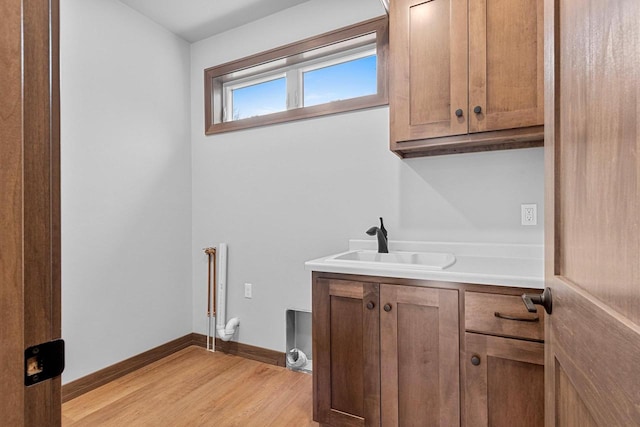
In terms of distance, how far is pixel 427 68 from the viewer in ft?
5.65

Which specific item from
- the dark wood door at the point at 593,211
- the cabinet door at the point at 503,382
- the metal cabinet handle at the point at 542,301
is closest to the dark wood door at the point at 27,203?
the dark wood door at the point at 593,211

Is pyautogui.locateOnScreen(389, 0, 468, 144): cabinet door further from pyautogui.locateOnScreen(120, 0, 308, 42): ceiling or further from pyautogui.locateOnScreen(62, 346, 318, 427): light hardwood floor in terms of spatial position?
pyautogui.locateOnScreen(62, 346, 318, 427): light hardwood floor

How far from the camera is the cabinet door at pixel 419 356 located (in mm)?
1393

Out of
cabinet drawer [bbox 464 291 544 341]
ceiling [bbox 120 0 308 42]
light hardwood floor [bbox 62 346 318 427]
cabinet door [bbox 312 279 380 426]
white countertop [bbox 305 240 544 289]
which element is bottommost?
light hardwood floor [bbox 62 346 318 427]

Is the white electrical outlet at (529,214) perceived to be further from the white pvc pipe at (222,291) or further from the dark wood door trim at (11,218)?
the white pvc pipe at (222,291)

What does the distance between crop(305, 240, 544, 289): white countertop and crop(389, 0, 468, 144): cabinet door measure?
0.67 meters

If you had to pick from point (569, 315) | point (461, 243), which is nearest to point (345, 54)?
point (461, 243)

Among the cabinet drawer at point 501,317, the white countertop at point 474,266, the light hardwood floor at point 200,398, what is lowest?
the light hardwood floor at point 200,398

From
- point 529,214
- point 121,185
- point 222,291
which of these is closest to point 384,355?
point 529,214

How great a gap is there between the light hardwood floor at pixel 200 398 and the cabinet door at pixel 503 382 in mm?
925

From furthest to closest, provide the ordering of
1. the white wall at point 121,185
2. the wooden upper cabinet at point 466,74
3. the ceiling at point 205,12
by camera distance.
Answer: the ceiling at point 205,12, the white wall at point 121,185, the wooden upper cabinet at point 466,74

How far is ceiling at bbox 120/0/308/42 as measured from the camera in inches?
96.1

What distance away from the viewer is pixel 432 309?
1434mm

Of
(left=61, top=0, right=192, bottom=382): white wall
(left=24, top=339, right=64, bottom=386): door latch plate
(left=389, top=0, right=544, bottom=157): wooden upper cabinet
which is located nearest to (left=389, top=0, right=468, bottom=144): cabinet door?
(left=389, top=0, right=544, bottom=157): wooden upper cabinet
